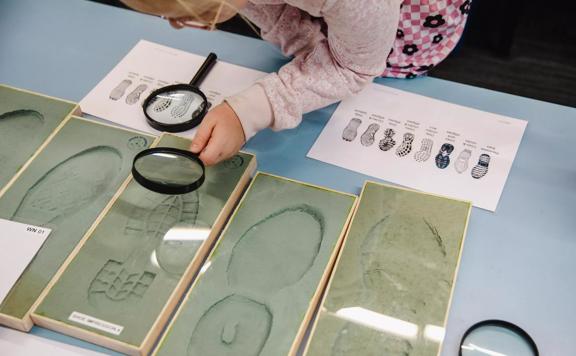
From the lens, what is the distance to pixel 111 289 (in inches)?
28.9

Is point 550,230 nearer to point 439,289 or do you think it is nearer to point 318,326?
point 439,289

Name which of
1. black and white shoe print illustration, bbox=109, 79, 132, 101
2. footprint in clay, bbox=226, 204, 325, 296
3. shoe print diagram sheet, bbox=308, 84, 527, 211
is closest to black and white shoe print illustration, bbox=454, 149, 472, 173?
shoe print diagram sheet, bbox=308, 84, 527, 211

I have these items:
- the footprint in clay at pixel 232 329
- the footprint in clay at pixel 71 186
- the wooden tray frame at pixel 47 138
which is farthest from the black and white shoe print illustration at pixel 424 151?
the wooden tray frame at pixel 47 138

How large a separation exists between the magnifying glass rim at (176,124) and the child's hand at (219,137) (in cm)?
8

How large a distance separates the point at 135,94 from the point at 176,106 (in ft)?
0.28

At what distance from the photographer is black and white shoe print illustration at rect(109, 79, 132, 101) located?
102cm

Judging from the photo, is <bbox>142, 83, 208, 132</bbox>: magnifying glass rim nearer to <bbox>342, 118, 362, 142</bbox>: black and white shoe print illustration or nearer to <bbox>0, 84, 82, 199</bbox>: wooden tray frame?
<bbox>0, 84, 82, 199</bbox>: wooden tray frame

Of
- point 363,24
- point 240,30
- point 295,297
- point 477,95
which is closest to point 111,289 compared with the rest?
point 295,297

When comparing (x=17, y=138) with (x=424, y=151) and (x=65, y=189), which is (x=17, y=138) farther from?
(x=424, y=151)

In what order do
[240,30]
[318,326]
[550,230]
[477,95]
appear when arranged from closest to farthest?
[318,326], [550,230], [477,95], [240,30]

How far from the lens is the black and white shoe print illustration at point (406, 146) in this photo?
0.91m

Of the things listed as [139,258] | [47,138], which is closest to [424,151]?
[139,258]

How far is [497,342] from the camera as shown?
69 cm

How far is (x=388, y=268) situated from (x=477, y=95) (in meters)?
0.41
